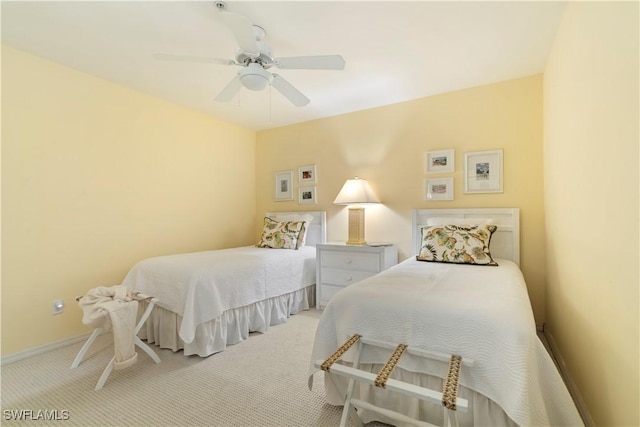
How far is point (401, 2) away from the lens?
182 cm

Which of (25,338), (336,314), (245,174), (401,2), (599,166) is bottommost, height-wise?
(25,338)

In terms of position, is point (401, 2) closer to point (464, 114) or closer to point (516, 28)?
point (516, 28)

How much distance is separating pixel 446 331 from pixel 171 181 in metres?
3.21

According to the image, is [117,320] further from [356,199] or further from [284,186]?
[284,186]

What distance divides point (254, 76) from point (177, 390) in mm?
2059

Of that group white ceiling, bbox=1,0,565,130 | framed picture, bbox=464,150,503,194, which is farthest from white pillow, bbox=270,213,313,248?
framed picture, bbox=464,150,503,194

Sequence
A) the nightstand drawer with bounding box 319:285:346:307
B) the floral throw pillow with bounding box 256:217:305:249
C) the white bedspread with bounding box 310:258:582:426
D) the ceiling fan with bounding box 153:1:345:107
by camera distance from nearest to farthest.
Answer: the white bedspread with bounding box 310:258:582:426, the ceiling fan with bounding box 153:1:345:107, the nightstand drawer with bounding box 319:285:346:307, the floral throw pillow with bounding box 256:217:305:249

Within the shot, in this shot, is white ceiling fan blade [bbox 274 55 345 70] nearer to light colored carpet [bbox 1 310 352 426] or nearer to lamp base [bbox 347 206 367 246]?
lamp base [bbox 347 206 367 246]

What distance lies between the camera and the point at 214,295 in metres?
2.39

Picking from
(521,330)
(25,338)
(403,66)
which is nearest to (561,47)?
(403,66)

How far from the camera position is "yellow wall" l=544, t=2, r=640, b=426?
1063 mm

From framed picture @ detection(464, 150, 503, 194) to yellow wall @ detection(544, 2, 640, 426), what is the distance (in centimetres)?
76

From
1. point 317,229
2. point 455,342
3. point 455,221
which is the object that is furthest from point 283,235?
point 455,342

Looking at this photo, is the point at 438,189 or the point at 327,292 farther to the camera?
the point at 327,292
